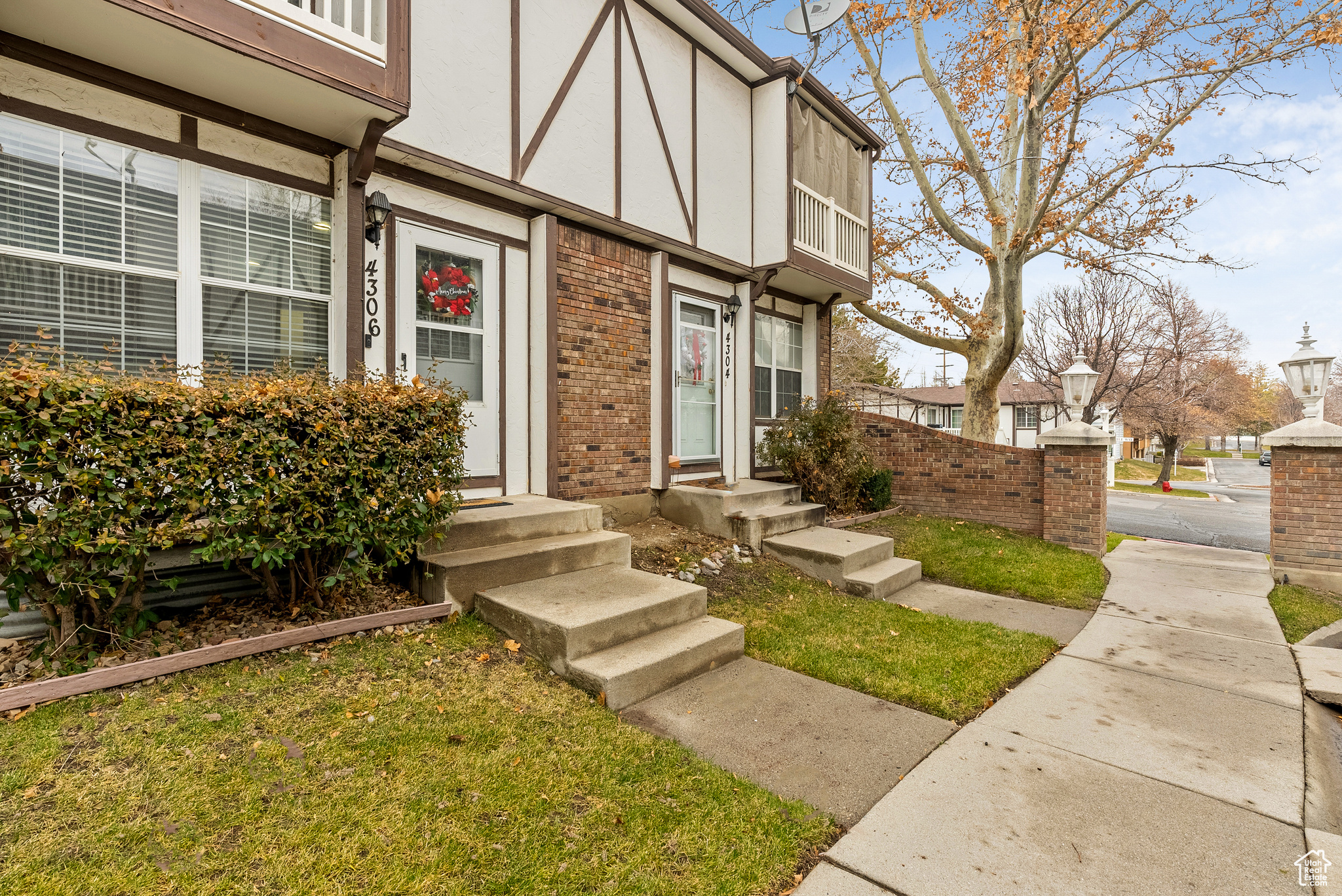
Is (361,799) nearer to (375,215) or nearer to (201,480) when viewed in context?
(201,480)

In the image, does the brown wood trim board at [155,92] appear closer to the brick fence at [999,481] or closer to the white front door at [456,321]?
the white front door at [456,321]

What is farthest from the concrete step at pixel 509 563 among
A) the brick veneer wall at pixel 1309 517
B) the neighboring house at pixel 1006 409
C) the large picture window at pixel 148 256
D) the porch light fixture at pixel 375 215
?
the neighboring house at pixel 1006 409

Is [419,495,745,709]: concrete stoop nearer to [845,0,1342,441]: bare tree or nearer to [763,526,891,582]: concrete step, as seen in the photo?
[763,526,891,582]: concrete step

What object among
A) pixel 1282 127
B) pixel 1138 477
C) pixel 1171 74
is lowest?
pixel 1138 477

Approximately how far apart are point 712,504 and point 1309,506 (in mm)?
6733

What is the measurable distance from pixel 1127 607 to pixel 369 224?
288 inches

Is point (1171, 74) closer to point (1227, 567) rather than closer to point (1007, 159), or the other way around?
point (1007, 159)

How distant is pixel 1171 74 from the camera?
32.4 ft

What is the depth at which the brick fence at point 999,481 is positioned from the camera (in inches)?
319

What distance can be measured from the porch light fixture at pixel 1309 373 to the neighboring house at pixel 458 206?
17.9 ft

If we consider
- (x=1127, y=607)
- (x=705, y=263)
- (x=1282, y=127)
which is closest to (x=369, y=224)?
(x=705, y=263)

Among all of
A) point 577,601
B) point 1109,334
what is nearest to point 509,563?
point 577,601

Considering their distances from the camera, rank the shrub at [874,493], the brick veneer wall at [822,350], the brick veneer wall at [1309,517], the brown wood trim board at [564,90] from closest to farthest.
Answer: the brown wood trim board at [564,90], the brick veneer wall at [1309,517], the shrub at [874,493], the brick veneer wall at [822,350]

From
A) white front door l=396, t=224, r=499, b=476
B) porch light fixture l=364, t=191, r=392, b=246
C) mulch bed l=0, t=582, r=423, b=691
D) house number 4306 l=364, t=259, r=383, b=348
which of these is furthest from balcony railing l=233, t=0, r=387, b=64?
mulch bed l=0, t=582, r=423, b=691
